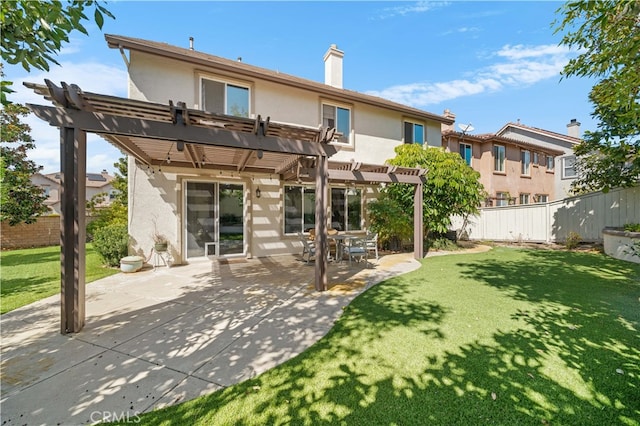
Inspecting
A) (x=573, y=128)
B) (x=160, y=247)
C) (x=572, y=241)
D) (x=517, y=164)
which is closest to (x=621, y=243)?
(x=572, y=241)

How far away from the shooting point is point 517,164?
796 inches

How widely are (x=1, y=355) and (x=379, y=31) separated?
1428 centimetres

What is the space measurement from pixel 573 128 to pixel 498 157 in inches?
464

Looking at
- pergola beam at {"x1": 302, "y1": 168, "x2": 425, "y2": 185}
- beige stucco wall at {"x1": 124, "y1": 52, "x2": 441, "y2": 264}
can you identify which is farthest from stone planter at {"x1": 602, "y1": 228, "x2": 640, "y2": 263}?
beige stucco wall at {"x1": 124, "y1": 52, "x2": 441, "y2": 264}

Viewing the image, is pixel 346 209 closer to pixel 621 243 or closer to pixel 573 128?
pixel 621 243

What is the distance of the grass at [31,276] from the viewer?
5.78 metres

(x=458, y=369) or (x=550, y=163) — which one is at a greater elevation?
(x=550, y=163)

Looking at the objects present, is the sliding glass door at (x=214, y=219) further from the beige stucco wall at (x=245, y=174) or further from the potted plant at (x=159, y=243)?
the potted plant at (x=159, y=243)

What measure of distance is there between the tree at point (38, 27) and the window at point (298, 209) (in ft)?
28.1

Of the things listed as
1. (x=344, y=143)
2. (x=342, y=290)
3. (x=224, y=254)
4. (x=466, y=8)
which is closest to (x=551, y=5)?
(x=466, y=8)

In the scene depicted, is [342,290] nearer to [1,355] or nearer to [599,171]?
[1,355]

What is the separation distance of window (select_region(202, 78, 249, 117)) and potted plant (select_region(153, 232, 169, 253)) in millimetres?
4537

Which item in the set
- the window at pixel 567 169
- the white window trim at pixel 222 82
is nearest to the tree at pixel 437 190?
the white window trim at pixel 222 82

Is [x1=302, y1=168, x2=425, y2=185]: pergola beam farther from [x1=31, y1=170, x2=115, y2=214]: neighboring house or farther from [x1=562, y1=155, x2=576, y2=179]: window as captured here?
[x1=31, y1=170, x2=115, y2=214]: neighboring house
